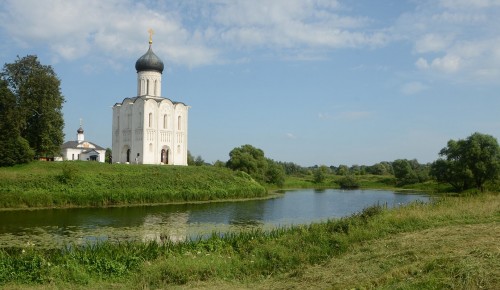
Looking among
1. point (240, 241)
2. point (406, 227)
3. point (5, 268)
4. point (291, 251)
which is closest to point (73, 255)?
point (5, 268)

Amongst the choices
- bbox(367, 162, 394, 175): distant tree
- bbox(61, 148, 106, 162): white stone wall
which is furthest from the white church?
bbox(367, 162, 394, 175): distant tree

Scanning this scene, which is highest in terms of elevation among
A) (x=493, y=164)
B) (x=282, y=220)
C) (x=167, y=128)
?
(x=167, y=128)

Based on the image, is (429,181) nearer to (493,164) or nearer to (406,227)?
(493,164)

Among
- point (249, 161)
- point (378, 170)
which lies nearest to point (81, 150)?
point (249, 161)

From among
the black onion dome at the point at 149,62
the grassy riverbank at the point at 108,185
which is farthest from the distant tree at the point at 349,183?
the black onion dome at the point at 149,62

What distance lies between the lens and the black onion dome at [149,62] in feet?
159

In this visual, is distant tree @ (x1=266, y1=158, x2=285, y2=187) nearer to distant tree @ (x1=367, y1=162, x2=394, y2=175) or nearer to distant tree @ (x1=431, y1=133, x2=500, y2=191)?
distant tree @ (x1=431, y1=133, x2=500, y2=191)

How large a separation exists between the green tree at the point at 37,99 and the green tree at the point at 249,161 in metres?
21.7

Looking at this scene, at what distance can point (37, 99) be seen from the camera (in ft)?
123

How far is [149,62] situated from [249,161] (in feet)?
52.5

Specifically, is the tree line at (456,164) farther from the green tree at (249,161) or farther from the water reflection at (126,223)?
the water reflection at (126,223)

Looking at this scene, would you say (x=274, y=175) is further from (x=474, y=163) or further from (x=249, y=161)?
(x=474, y=163)

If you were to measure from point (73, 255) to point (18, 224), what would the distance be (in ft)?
39.6

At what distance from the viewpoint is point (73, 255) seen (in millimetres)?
11117
